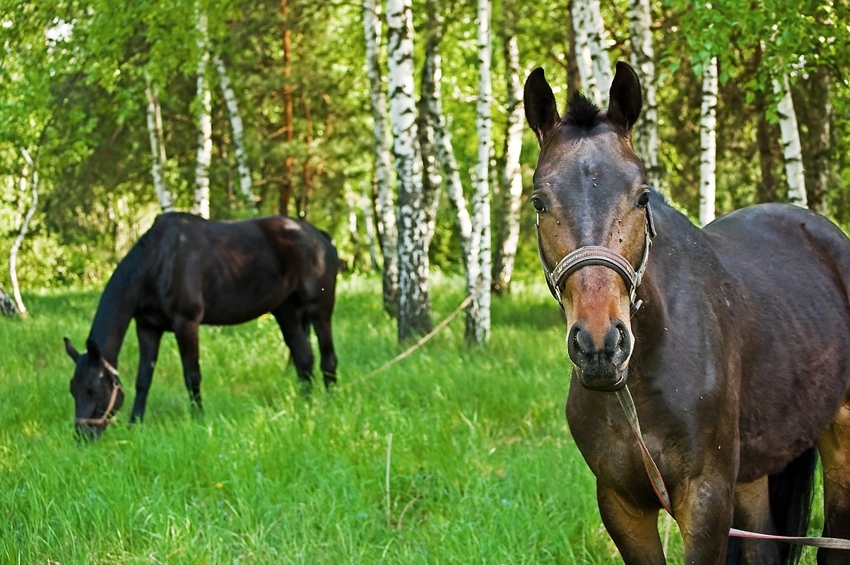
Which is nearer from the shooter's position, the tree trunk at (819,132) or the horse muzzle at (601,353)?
the horse muzzle at (601,353)

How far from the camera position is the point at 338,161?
62.3ft

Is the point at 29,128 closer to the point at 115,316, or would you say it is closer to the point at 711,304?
the point at 115,316

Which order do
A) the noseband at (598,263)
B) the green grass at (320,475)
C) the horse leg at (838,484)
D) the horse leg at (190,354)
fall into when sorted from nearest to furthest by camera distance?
the noseband at (598,263)
the horse leg at (838,484)
the green grass at (320,475)
the horse leg at (190,354)

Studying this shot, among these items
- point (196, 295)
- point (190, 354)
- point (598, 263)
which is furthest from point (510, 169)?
point (598, 263)

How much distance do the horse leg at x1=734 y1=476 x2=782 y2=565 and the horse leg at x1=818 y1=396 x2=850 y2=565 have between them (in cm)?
25

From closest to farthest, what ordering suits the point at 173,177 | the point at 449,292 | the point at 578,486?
the point at 578,486, the point at 449,292, the point at 173,177

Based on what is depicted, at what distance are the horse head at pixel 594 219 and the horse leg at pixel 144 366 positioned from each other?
5.55 m

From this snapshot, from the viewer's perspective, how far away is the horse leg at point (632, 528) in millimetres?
3092

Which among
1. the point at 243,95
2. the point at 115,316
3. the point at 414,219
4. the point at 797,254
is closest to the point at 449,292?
the point at 414,219

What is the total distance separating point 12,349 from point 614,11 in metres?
10.5

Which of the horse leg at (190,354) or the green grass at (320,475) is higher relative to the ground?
the horse leg at (190,354)

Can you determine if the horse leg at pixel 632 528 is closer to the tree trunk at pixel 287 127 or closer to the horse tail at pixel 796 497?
the horse tail at pixel 796 497

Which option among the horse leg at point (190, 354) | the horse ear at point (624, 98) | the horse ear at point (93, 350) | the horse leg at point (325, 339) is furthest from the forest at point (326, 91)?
the horse ear at point (93, 350)

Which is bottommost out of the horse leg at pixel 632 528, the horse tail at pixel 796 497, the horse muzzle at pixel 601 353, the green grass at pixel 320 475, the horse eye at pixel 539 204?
the green grass at pixel 320 475
